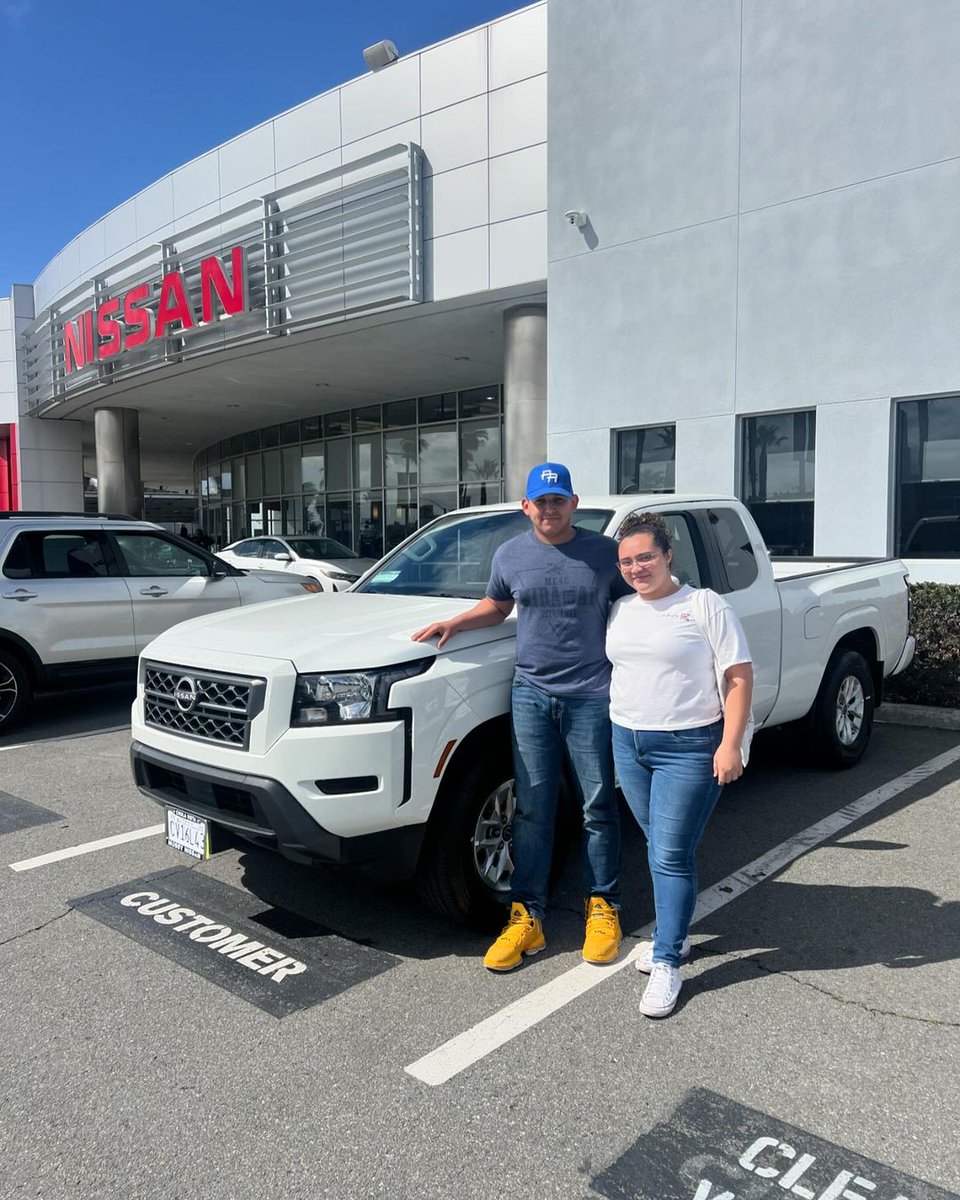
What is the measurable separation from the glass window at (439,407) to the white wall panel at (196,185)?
266 inches

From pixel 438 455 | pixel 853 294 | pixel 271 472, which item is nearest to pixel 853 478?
pixel 853 294

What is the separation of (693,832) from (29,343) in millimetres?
29041

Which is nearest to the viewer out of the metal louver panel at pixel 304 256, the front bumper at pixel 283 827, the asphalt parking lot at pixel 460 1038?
the asphalt parking lot at pixel 460 1038

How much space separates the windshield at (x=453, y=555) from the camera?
4559 millimetres

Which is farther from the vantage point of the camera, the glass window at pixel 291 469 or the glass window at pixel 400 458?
the glass window at pixel 291 469

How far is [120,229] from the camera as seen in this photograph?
21766 mm

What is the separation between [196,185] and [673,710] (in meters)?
19.4

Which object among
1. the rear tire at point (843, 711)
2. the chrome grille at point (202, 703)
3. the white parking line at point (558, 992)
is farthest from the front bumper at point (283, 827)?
the rear tire at point (843, 711)

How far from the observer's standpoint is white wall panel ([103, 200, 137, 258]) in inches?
836

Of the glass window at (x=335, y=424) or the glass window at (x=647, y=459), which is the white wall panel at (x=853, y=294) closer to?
the glass window at (x=647, y=459)

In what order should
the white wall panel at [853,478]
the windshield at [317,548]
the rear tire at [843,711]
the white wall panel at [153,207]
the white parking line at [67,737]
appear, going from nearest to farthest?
the rear tire at [843,711] < the white parking line at [67,737] < the white wall panel at [853,478] < the windshield at [317,548] < the white wall panel at [153,207]

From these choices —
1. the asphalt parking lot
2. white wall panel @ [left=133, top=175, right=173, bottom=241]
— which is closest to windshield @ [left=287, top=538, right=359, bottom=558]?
white wall panel @ [left=133, top=175, right=173, bottom=241]

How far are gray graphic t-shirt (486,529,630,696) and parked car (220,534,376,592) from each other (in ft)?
42.5

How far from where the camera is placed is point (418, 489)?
2297 cm
